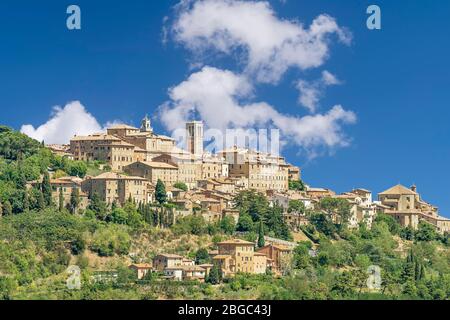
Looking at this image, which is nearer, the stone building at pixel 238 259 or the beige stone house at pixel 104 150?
the stone building at pixel 238 259

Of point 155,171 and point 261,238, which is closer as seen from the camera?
point 261,238

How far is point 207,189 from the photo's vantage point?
225 ft

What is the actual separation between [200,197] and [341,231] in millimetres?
7556

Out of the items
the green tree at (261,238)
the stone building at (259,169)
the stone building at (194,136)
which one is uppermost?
the stone building at (194,136)

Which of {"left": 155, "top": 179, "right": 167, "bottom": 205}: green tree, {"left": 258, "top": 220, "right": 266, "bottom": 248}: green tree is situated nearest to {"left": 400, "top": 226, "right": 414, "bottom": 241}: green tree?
{"left": 258, "top": 220, "right": 266, "bottom": 248}: green tree

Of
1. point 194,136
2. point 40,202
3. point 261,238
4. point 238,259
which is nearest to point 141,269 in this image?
point 238,259

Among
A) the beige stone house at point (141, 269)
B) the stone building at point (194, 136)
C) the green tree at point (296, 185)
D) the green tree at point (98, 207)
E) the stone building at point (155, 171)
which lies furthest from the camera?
the stone building at point (194, 136)

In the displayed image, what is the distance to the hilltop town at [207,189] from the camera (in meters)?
58.8

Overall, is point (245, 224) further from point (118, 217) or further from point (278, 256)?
point (118, 217)

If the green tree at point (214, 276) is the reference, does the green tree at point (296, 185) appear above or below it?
above

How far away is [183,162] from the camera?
7012 centimetres

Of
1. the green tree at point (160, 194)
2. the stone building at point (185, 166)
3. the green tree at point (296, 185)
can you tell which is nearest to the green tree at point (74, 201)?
the green tree at point (160, 194)

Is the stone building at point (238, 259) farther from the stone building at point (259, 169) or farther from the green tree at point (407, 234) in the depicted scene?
the green tree at point (407, 234)

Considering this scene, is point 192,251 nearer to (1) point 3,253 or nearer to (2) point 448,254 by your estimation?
(1) point 3,253
